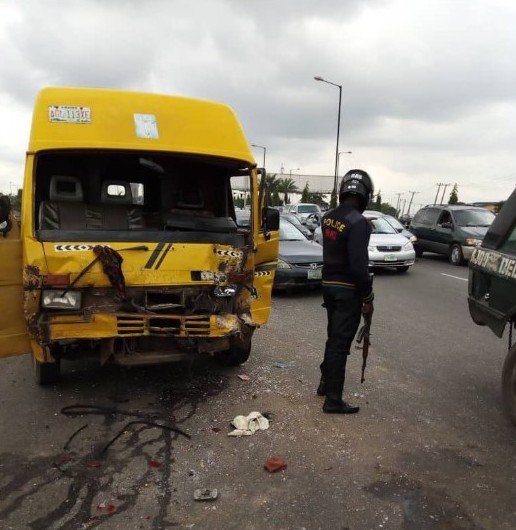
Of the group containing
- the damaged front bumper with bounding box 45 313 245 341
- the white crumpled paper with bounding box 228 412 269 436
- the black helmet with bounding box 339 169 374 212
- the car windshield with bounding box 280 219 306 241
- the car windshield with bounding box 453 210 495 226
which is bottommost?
the white crumpled paper with bounding box 228 412 269 436

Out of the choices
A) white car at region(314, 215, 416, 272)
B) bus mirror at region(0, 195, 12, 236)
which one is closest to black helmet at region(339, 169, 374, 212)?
bus mirror at region(0, 195, 12, 236)

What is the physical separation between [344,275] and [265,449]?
1.50 m

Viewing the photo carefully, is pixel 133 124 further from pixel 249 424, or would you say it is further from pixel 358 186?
pixel 249 424

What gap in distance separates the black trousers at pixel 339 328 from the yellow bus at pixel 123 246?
30.4 inches

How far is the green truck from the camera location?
4.11 metres

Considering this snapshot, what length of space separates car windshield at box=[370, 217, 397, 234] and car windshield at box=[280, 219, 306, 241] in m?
3.02

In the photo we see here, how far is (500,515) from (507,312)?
1814 millimetres

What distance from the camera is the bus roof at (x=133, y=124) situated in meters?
4.34

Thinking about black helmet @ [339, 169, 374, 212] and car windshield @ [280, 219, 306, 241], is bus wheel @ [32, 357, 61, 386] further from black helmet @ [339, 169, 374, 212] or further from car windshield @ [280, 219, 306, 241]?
car windshield @ [280, 219, 306, 241]

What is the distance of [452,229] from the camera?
15.7 meters

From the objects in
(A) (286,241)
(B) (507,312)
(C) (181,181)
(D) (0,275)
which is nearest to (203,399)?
(D) (0,275)

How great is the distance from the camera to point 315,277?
9664mm

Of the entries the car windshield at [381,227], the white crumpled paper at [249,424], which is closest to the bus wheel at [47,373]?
the white crumpled paper at [249,424]

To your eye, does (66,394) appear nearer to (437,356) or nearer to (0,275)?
(0,275)
